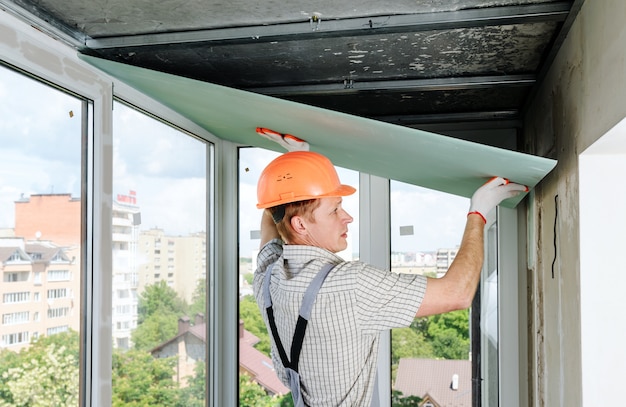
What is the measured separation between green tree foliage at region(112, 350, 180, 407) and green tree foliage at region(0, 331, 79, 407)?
31 centimetres

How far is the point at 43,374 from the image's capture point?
224cm

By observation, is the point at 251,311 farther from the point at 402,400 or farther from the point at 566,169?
the point at 566,169

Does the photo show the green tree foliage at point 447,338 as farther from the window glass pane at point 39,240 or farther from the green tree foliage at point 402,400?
the window glass pane at point 39,240

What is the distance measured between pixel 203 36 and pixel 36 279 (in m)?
1.00

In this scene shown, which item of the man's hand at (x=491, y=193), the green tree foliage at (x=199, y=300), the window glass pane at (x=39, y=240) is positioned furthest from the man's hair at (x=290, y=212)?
the green tree foliage at (x=199, y=300)

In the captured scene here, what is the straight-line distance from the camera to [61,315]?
2363 mm

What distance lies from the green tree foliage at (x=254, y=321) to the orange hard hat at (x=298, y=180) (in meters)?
1.82

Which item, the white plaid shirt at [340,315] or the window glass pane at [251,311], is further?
the window glass pane at [251,311]

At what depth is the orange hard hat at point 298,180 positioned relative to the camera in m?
2.27

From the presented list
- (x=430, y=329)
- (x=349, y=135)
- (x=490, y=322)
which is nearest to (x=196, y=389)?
(x=430, y=329)

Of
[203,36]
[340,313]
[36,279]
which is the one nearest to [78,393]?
[36,279]

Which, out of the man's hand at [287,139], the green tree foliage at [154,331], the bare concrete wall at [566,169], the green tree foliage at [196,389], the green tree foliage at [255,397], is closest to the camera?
the bare concrete wall at [566,169]

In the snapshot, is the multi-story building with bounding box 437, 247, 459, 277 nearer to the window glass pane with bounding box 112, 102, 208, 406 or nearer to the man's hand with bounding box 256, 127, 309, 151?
the window glass pane with bounding box 112, 102, 208, 406

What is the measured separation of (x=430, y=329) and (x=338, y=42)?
6.21 ft
